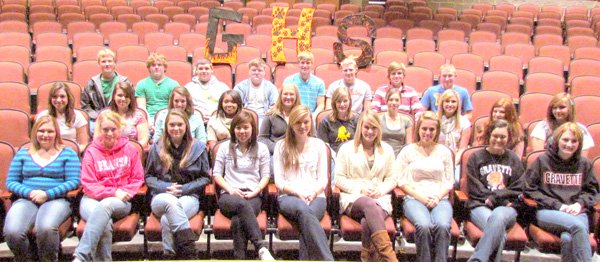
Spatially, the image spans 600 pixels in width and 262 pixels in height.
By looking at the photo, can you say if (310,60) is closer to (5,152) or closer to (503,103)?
(503,103)

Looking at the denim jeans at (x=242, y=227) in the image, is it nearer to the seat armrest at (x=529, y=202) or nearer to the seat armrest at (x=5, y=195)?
the seat armrest at (x=5, y=195)

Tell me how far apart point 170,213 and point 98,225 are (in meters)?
0.37

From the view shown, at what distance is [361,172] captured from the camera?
3.44 metres

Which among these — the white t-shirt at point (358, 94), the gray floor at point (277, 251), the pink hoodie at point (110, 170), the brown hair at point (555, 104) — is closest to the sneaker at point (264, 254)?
the gray floor at point (277, 251)

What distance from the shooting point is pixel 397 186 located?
11.3 ft

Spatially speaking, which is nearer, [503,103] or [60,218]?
[60,218]

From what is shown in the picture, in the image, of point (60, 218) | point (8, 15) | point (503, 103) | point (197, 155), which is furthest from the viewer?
point (8, 15)

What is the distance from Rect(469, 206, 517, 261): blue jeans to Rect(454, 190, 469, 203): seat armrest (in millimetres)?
146

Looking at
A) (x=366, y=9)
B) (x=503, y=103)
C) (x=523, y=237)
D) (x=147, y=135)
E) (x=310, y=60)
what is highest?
(x=366, y=9)

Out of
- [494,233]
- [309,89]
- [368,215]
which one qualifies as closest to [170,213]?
[368,215]

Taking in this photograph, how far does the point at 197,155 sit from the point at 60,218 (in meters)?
0.81

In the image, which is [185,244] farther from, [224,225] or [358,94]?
[358,94]

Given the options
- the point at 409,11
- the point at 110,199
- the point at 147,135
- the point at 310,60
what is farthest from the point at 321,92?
the point at 409,11

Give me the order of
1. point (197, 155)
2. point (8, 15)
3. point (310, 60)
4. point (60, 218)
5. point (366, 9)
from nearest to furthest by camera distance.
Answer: point (60, 218), point (197, 155), point (310, 60), point (8, 15), point (366, 9)
